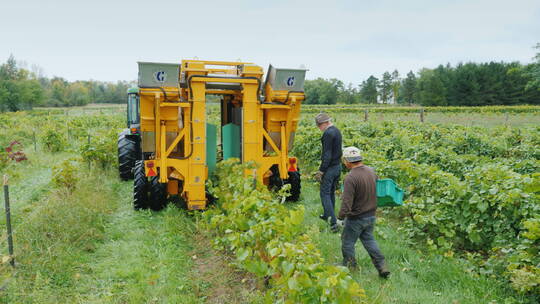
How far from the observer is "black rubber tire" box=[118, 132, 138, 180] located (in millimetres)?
9695

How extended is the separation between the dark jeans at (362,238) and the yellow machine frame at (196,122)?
2.03 m

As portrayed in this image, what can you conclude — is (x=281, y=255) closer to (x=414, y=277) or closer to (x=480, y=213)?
(x=414, y=277)

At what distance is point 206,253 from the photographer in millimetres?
Answer: 5438

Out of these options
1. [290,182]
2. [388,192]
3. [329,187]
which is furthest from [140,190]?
[388,192]

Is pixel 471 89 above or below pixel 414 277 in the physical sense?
above

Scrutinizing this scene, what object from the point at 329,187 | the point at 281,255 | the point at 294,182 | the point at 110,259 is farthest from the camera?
the point at 294,182

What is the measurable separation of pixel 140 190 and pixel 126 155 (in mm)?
3065

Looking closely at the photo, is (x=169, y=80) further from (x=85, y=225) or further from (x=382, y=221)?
(x=382, y=221)

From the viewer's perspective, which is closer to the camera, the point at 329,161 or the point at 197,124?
the point at 329,161

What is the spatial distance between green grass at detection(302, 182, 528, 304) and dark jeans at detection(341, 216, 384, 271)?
0.18 m

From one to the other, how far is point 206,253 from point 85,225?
6.17 ft

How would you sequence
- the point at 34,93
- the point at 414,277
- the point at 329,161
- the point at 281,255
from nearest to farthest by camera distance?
the point at 281,255 < the point at 414,277 < the point at 329,161 < the point at 34,93

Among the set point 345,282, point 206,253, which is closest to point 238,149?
point 206,253

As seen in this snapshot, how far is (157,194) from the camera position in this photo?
6.86 meters
